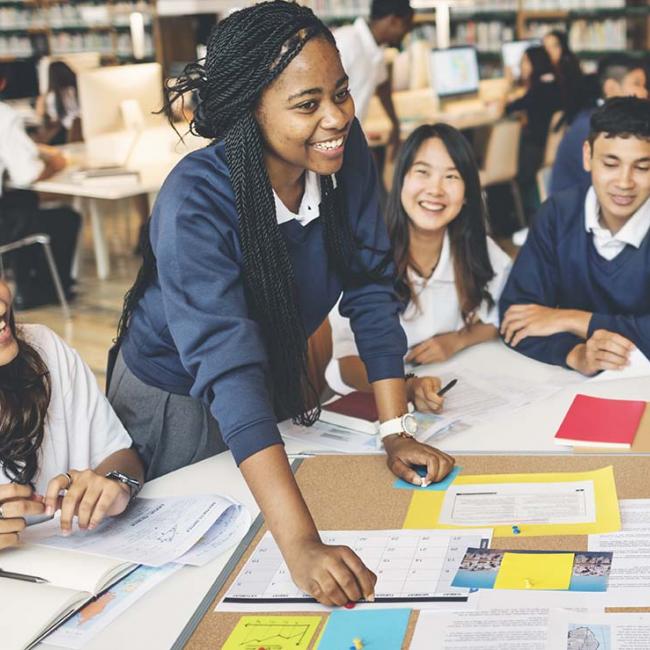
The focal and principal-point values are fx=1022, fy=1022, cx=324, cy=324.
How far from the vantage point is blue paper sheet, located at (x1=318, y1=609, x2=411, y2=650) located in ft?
3.56

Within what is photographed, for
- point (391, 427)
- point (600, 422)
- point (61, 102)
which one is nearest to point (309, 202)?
point (391, 427)

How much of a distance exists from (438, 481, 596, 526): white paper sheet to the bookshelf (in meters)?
8.79

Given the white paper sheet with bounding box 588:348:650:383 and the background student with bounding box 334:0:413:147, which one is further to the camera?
the background student with bounding box 334:0:413:147

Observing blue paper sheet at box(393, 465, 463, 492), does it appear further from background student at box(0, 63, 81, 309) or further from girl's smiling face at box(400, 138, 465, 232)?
background student at box(0, 63, 81, 309)

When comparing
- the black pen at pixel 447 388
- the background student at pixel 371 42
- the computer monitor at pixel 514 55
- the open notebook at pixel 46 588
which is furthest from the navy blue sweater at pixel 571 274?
the computer monitor at pixel 514 55

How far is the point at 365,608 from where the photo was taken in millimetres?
1151

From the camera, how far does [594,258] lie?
7.06 ft

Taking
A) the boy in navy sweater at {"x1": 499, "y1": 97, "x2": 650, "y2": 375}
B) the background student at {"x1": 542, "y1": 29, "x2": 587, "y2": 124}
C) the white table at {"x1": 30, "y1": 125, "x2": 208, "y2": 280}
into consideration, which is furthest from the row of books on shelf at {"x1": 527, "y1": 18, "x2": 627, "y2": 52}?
the boy in navy sweater at {"x1": 499, "y1": 97, "x2": 650, "y2": 375}

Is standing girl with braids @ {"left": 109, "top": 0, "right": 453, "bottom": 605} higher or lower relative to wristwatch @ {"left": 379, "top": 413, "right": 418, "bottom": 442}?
higher

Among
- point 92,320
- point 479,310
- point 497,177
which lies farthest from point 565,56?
point 479,310

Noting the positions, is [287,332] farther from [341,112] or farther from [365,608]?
[365,608]

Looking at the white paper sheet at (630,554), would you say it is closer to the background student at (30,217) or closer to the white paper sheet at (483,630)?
the white paper sheet at (483,630)

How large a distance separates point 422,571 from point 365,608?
0.10 meters

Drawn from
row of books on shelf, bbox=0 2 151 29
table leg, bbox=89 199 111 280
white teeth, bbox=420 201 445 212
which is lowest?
table leg, bbox=89 199 111 280
